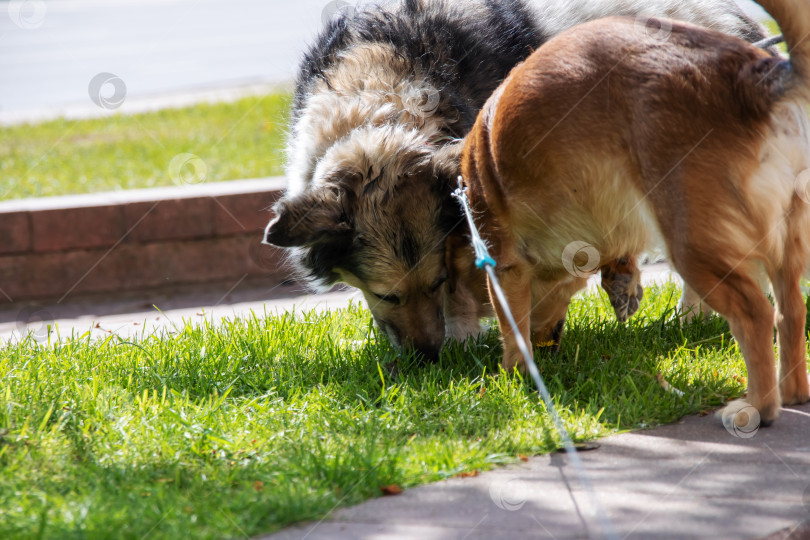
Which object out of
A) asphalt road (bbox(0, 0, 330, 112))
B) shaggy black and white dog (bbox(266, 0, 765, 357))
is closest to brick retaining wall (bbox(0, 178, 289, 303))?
shaggy black and white dog (bbox(266, 0, 765, 357))

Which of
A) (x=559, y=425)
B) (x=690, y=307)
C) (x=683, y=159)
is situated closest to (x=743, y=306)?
(x=683, y=159)

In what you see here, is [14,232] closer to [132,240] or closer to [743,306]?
[132,240]

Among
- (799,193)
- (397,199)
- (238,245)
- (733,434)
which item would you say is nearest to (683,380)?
(733,434)

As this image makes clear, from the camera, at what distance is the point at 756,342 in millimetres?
3094

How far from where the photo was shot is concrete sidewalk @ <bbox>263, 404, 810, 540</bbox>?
100 inches

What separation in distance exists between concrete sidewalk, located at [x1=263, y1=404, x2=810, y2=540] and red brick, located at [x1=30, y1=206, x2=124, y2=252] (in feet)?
13.8

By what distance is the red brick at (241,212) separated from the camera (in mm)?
6512

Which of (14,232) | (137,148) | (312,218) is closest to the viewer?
(312,218)

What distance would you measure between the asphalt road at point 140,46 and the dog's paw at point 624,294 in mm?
6810

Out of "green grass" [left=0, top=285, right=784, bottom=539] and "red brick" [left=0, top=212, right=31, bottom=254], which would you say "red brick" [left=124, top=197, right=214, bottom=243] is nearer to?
"red brick" [left=0, top=212, right=31, bottom=254]

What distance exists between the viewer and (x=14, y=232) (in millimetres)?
6277

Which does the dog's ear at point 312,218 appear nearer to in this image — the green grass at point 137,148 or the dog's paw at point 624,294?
the dog's paw at point 624,294

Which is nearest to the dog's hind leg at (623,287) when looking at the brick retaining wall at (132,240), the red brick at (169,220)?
the brick retaining wall at (132,240)

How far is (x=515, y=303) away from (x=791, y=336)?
110 cm
